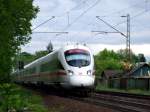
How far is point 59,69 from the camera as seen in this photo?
119ft

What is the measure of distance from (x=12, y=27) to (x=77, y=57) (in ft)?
18.9

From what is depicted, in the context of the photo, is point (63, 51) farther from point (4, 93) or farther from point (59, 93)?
point (4, 93)

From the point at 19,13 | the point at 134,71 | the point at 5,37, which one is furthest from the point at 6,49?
the point at 134,71

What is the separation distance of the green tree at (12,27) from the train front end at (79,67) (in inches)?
159

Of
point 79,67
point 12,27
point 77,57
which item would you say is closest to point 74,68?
point 79,67

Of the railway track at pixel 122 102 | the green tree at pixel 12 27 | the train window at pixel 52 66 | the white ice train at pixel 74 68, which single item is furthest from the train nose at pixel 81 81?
the green tree at pixel 12 27

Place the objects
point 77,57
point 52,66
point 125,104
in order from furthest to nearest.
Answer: point 52,66
point 77,57
point 125,104

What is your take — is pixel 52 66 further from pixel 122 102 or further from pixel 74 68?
pixel 122 102

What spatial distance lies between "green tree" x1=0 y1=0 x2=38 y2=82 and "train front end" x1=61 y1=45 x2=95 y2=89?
13.3ft

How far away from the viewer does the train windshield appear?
116 feet

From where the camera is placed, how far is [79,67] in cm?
3488

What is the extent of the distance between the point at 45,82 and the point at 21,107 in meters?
25.5

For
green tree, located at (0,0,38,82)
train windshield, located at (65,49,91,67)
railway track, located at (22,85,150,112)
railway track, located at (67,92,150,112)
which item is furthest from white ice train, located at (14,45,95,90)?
green tree, located at (0,0,38,82)

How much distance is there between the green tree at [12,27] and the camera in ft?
120
